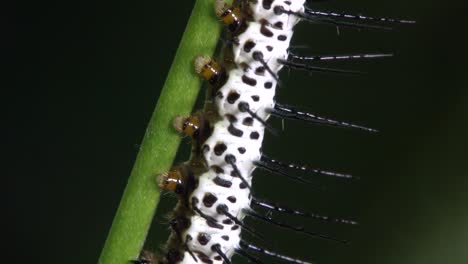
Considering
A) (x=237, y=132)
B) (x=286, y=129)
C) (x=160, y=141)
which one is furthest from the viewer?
(x=286, y=129)

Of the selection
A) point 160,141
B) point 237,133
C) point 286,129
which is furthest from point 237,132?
point 286,129

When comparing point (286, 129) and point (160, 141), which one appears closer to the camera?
point (160, 141)

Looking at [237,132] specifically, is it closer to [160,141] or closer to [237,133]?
[237,133]

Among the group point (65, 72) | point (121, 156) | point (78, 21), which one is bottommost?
point (121, 156)

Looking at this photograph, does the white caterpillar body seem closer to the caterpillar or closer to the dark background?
the caterpillar

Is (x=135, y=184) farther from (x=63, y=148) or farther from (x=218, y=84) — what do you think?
(x=63, y=148)

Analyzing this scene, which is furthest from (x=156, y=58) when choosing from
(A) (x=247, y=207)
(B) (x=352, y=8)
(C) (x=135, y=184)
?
(C) (x=135, y=184)

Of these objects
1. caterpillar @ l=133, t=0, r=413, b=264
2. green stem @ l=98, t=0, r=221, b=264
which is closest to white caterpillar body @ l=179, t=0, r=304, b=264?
caterpillar @ l=133, t=0, r=413, b=264

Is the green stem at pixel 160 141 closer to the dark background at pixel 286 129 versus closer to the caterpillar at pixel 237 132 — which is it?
the caterpillar at pixel 237 132
